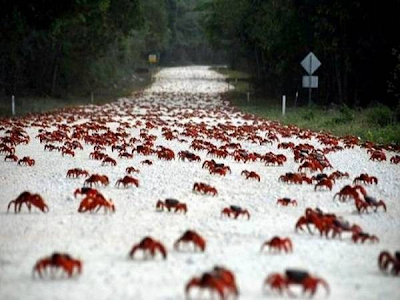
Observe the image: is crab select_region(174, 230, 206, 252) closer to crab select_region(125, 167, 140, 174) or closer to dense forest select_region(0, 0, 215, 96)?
crab select_region(125, 167, 140, 174)

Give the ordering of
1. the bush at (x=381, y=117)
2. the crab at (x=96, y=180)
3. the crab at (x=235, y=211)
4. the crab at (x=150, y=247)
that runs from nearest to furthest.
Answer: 1. the crab at (x=150, y=247)
2. the crab at (x=235, y=211)
3. the crab at (x=96, y=180)
4. the bush at (x=381, y=117)

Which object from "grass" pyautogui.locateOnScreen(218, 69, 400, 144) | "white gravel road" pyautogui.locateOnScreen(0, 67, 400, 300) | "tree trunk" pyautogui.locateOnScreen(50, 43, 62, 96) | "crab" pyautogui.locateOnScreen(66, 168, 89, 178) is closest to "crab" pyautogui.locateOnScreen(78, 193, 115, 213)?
"white gravel road" pyautogui.locateOnScreen(0, 67, 400, 300)

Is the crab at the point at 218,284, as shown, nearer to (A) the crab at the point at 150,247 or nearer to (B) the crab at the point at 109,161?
(A) the crab at the point at 150,247

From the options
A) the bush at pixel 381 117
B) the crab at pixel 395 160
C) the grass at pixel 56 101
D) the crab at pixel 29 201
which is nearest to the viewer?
the crab at pixel 29 201

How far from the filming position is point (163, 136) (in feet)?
66.1

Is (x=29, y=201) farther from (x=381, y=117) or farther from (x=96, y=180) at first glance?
(x=381, y=117)

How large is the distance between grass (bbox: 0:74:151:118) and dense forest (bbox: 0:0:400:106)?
133cm

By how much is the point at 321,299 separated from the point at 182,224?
3.11 meters

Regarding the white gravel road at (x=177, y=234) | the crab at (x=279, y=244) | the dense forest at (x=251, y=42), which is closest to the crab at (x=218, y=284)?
the white gravel road at (x=177, y=234)

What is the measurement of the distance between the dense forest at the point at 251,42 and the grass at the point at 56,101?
1332mm

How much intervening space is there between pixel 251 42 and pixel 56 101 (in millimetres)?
16736

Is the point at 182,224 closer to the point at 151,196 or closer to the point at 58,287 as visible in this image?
the point at 151,196

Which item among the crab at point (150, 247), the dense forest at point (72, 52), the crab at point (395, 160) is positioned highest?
the dense forest at point (72, 52)

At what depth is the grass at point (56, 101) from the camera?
109 feet
